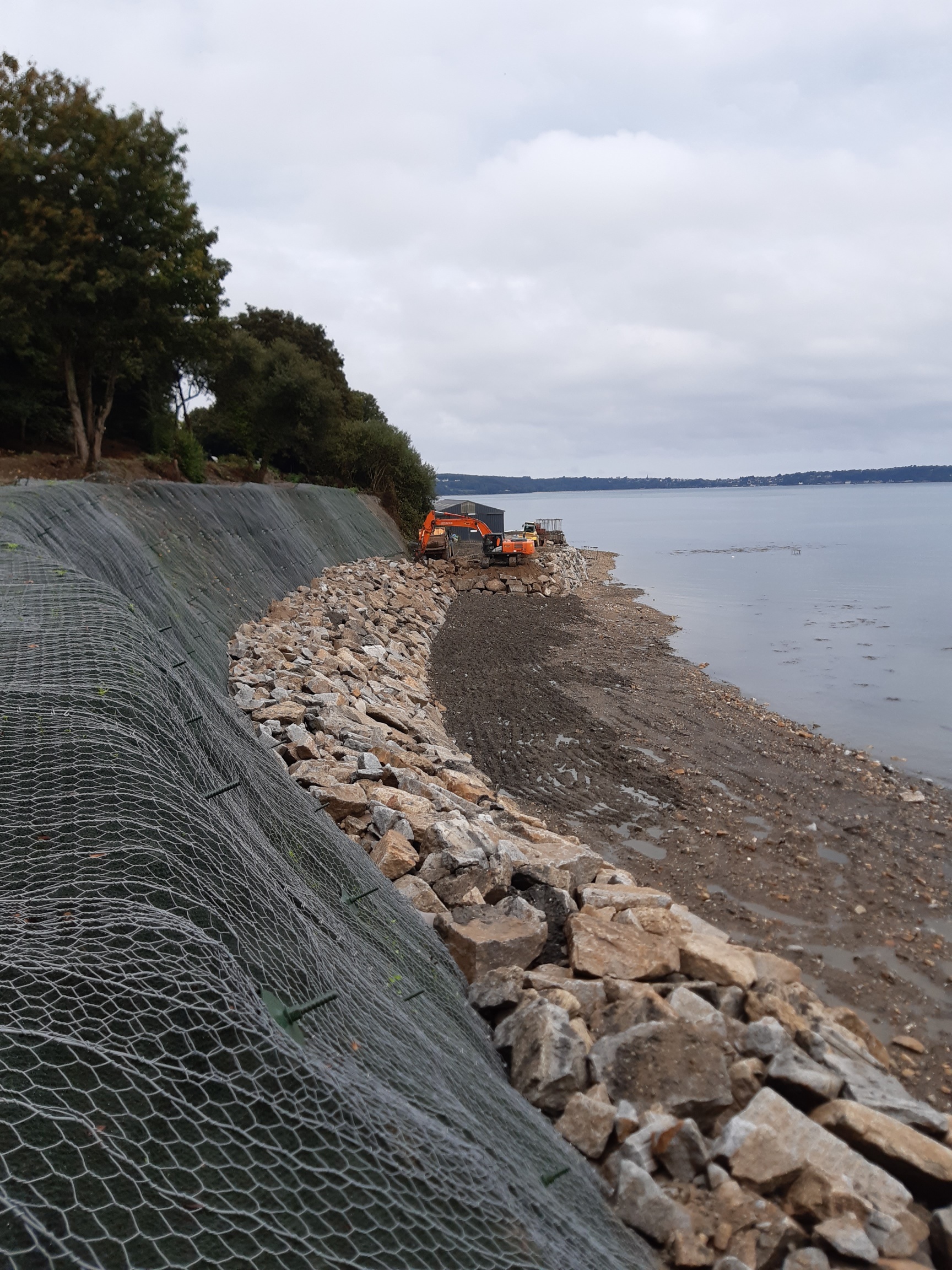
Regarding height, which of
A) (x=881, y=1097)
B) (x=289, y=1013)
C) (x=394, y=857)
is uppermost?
(x=289, y=1013)

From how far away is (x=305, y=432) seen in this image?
110 feet

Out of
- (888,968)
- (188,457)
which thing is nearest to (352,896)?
(888,968)

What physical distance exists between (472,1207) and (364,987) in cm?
113

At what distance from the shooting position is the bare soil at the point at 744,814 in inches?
255

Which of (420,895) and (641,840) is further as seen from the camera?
(641,840)

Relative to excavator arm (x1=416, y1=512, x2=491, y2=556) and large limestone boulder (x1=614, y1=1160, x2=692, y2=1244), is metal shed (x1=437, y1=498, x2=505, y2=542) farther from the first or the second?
large limestone boulder (x1=614, y1=1160, x2=692, y2=1244)

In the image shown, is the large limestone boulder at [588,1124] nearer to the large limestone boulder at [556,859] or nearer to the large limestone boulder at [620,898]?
the large limestone boulder at [620,898]

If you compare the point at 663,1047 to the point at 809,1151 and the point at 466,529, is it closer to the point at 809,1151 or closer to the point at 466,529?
the point at 809,1151

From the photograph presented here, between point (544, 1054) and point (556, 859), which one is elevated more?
point (544, 1054)

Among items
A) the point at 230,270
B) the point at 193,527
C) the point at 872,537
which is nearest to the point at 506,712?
the point at 193,527

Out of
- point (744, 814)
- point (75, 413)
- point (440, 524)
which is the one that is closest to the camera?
point (744, 814)

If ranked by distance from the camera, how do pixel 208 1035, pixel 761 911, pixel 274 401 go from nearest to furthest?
pixel 208 1035, pixel 761 911, pixel 274 401

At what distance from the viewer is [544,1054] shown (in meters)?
3.76

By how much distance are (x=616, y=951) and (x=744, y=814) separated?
5383 mm
